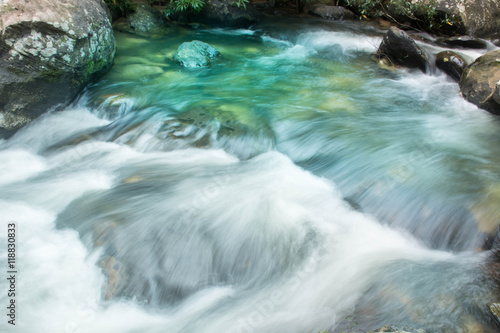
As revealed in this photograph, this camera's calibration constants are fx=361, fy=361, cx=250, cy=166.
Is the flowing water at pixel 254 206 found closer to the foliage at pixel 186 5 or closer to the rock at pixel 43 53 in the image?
the rock at pixel 43 53

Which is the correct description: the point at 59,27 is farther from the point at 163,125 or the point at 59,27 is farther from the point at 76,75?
the point at 163,125

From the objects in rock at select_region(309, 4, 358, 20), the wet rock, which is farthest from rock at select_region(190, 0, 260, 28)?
the wet rock

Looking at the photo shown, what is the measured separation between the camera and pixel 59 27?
5000 mm

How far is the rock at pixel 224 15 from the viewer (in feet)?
30.2

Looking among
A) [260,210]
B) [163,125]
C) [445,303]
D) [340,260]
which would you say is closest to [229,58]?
[163,125]

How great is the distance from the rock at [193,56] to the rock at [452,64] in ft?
14.3

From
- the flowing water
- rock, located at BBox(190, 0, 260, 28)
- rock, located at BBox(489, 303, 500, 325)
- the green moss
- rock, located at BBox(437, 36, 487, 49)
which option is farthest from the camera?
rock, located at BBox(190, 0, 260, 28)

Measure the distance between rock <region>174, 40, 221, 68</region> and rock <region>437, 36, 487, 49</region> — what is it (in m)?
5.11

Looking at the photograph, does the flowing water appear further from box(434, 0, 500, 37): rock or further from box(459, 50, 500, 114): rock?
box(434, 0, 500, 37): rock

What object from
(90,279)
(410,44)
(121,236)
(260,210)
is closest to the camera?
(90,279)

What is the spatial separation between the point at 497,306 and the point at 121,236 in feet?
9.98

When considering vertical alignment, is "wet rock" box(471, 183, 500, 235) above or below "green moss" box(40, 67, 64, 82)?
below

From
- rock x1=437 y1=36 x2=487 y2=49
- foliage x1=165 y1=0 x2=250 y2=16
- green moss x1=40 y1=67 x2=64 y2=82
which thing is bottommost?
green moss x1=40 y1=67 x2=64 y2=82

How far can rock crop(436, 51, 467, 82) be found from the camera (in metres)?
6.32
